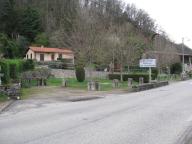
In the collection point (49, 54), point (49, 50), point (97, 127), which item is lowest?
point (97, 127)

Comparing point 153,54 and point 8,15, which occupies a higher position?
point 8,15

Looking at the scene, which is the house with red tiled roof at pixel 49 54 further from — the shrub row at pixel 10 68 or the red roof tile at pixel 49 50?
the shrub row at pixel 10 68

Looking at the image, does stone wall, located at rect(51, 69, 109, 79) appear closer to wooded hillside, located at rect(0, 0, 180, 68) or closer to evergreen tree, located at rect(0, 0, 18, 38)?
wooded hillside, located at rect(0, 0, 180, 68)

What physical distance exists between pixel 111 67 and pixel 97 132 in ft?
181

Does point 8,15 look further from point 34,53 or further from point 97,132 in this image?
point 97,132

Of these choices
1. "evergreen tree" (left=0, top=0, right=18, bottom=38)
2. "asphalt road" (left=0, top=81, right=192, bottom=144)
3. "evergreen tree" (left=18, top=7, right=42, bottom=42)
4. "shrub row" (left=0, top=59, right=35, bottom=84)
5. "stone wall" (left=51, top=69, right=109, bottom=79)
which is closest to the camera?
"asphalt road" (left=0, top=81, right=192, bottom=144)

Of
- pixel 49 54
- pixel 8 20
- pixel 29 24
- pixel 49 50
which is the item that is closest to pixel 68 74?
pixel 49 50

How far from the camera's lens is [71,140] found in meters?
10.9

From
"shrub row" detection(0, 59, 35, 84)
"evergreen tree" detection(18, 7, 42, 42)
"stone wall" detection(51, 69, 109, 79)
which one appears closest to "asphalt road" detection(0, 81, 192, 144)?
"shrub row" detection(0, 59, 35, 84)

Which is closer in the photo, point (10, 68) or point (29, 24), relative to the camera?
point (10, 68)

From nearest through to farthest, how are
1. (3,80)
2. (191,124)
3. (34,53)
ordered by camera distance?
A: 1. (191,124)
2. (3,80)
3. (34,53)

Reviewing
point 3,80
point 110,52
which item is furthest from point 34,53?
point 3,80

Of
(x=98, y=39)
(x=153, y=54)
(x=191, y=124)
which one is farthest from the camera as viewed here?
(x=153, y=54)

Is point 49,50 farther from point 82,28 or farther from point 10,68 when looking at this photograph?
point 10,68
